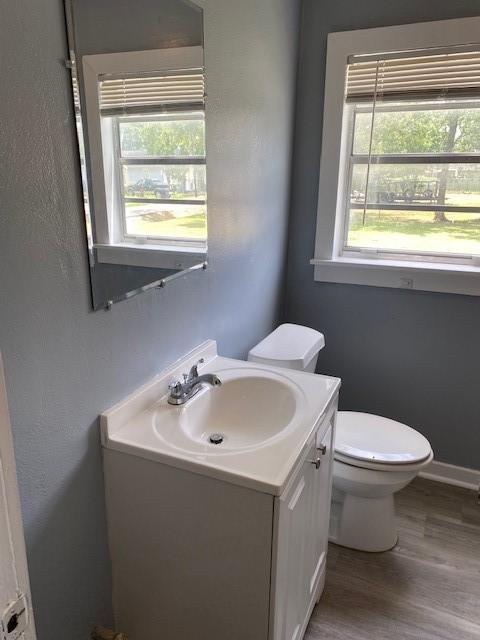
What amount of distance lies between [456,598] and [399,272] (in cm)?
136

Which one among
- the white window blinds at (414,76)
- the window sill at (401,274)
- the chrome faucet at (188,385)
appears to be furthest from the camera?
the window sill at (401,274)

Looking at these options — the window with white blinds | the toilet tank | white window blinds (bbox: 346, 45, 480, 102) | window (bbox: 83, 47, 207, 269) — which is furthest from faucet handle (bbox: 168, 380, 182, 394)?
white window blinds (bbox: 346, 45, 480, 102)

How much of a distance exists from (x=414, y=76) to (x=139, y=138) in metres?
1.45

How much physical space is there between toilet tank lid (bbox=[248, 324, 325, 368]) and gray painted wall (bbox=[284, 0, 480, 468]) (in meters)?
0.35

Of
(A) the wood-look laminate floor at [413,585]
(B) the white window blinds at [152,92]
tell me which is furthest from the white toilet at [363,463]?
(B) the white window blinds at [152,92]

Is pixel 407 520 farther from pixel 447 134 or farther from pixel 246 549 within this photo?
pixel 447 134

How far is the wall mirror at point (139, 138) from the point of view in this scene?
3.51 feet

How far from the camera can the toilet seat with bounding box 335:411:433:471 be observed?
1.77 meters

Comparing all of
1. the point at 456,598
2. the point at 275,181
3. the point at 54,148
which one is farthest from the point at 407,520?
the point at 54,148

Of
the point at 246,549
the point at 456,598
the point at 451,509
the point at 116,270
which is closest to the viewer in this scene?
the point at 246,549

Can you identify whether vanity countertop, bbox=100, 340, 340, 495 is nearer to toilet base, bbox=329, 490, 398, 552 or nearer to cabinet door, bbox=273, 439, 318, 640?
cabinet door, bbox=273, 439, 318, 640

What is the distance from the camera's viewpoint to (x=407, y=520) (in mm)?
2156

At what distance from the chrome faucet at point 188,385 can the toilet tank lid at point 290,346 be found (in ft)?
1.63

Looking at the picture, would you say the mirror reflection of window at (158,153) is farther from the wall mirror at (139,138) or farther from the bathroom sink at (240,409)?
the bathroom sink at (240,409)
